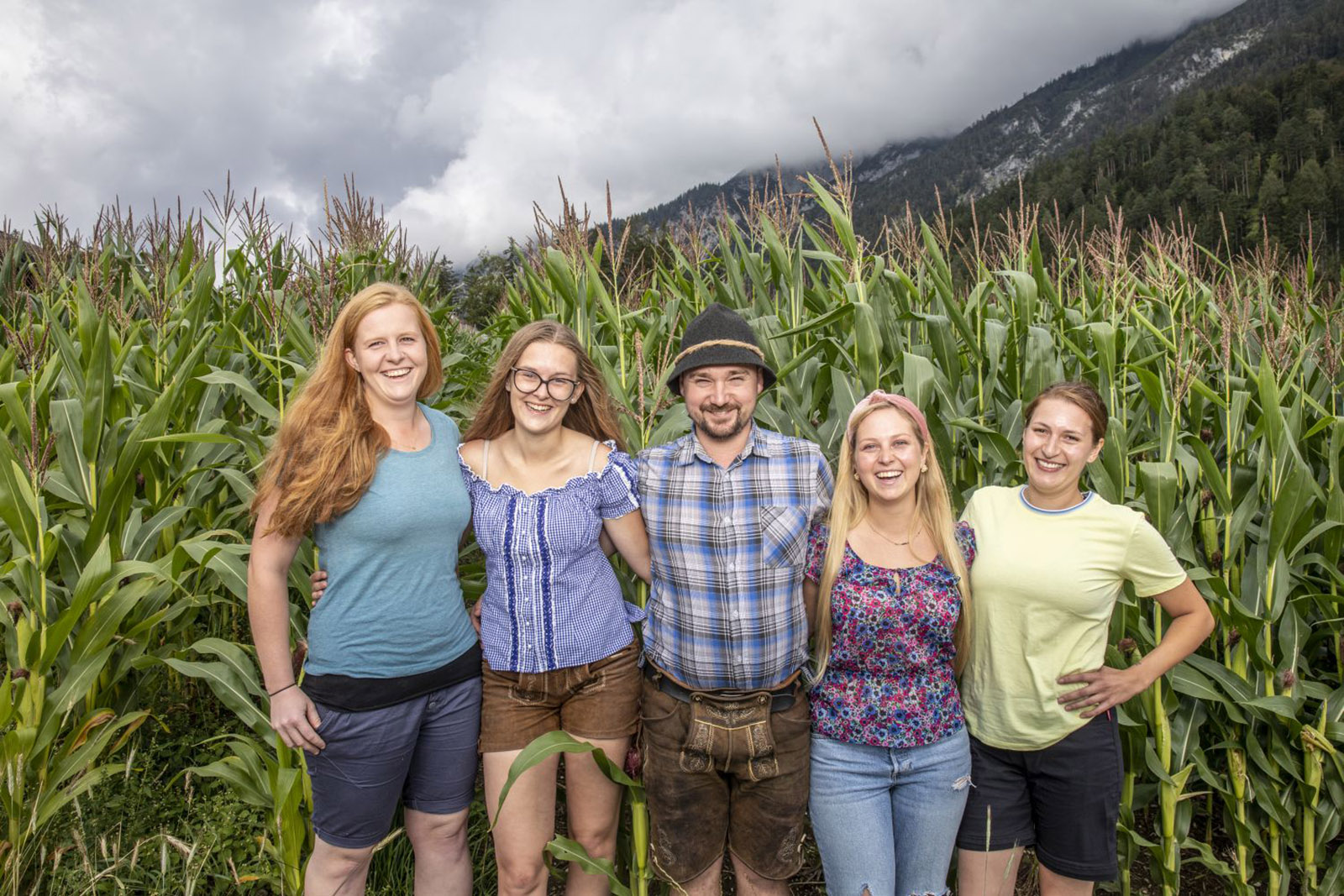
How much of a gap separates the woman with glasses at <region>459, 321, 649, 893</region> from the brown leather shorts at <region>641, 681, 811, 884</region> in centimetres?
16

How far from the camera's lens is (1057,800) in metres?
2.08

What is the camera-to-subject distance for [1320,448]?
2.83 m

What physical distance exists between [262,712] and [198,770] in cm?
24

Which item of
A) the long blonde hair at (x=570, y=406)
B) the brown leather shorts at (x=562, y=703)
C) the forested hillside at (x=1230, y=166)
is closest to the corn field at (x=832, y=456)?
the long blonde hair at (x=570, y=406)

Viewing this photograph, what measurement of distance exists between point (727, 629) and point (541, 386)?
0.85m

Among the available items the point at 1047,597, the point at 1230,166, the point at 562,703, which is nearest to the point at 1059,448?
the point at 1047,597

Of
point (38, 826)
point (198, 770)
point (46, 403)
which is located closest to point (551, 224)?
point (46, 403)

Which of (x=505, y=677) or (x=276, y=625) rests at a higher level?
(x=276, y=625)

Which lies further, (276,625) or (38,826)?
(38,826)

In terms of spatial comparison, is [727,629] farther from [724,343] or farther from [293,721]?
[293,721]

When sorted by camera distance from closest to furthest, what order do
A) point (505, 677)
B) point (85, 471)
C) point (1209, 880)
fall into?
1. point (505, 677)
2. point (85, 471)
3. point (1209, 880)

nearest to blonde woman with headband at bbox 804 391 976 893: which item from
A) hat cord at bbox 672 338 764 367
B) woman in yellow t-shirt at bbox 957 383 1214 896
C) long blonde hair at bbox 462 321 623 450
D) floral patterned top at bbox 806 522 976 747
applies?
floral patterned top at bbox 806 522 976 747

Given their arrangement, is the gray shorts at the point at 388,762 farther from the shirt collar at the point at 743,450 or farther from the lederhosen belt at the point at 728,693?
the shirt collar at the point at 743,450

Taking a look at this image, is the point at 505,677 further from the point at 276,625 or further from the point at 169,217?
the point at 169,217
